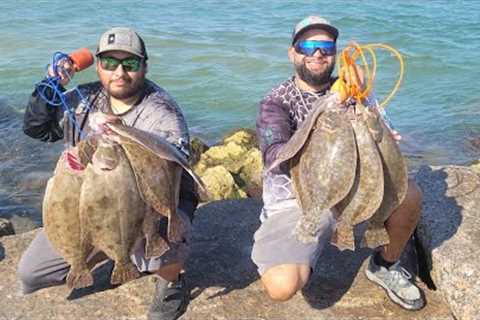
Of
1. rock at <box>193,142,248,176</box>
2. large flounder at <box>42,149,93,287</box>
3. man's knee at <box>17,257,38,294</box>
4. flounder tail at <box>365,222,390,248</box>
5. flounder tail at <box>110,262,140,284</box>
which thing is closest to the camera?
large flounder at <box>42,149,93,287</box>

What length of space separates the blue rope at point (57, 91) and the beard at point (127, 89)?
34 cm

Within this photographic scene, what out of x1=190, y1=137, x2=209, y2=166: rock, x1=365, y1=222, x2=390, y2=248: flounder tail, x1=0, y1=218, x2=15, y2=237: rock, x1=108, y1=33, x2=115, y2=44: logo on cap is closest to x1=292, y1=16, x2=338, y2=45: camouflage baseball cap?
x1=108, y1=33, x2=115, y2=44: logo on cap

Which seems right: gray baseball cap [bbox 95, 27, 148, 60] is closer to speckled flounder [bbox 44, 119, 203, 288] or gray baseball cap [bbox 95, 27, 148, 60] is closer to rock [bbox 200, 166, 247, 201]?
speckled flounder [bbox 44, 119, 203, 288]

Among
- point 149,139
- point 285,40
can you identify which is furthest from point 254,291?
point 285,40

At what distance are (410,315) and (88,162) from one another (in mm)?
2813

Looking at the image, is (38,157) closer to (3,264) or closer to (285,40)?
(3,264)

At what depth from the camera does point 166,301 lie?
470 centimetres

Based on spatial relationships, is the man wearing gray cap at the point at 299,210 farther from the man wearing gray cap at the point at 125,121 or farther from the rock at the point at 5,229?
the rock at the point at 5,229

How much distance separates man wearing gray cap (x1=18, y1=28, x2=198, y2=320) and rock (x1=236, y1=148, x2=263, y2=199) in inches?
149

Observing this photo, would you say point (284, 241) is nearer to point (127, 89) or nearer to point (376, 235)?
point (376, 235)

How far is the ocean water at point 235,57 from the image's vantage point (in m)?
11.6

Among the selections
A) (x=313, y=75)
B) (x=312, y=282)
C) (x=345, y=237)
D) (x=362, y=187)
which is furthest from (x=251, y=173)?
(x=362, y=187)

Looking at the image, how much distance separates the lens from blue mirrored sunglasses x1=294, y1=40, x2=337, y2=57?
4.74 metres

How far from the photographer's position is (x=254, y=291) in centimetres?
508
